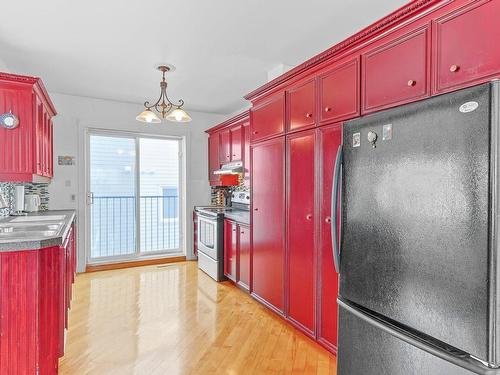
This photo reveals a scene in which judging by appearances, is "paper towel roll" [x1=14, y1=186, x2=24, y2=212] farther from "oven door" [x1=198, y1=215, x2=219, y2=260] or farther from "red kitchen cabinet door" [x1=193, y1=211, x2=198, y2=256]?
"red kitchen cabinet door" [x1=193, y1=211, x2=198, y2=256]

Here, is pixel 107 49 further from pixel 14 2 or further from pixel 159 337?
pixel 159 337

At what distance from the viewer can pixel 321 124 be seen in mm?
2342

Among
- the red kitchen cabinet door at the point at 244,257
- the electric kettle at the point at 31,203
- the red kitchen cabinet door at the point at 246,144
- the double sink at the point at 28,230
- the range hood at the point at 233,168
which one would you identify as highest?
the red kitchen cabinet door at the point at 246,144

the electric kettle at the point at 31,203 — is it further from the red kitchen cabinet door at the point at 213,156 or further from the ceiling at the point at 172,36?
the red kitchen cabinet door at the point at 213,156

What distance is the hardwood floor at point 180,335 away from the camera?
2.13m

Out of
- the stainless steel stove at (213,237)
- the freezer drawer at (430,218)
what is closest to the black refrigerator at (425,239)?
the freezer drawer at (430,218)

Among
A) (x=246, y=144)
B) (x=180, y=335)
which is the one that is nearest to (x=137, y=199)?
(x=246, y=144)

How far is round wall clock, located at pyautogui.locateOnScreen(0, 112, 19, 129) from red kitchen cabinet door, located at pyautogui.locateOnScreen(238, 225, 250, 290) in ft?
7.76

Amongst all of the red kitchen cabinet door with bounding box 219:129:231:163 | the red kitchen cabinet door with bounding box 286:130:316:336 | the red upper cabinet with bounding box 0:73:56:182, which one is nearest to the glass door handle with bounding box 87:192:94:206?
the red upper cabinet with bounding box 0:73:56:182

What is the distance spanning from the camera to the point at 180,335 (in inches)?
101

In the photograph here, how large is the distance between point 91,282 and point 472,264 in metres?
4.20

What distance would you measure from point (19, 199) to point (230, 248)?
251 centimetres

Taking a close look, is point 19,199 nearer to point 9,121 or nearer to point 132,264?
point 9,121

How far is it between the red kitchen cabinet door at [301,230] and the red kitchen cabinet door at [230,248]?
3.65 ft
